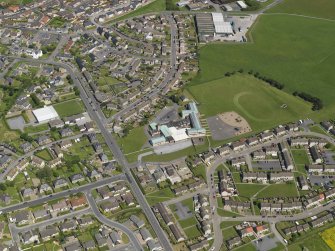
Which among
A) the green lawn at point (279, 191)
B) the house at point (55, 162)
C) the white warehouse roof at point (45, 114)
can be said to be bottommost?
the green lawn at point (279, 191)

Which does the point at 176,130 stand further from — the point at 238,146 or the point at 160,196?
the point at 160,196

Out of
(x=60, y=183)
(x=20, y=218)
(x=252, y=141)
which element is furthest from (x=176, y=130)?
(x=20, y=218)

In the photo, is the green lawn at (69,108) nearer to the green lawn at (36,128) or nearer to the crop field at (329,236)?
the green lawn at (36,128)

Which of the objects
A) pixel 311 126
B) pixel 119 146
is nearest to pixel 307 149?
pixel 311 126

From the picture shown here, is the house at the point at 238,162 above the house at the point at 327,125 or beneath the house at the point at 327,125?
above

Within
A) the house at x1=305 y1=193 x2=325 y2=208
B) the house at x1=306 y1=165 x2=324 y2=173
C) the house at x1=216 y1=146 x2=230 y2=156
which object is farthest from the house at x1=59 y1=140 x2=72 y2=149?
the house at x1=306 y1=165 x2=324 y2=173

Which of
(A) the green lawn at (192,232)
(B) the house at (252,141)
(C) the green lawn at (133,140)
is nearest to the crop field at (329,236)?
(A) the green lawn at (192,232)

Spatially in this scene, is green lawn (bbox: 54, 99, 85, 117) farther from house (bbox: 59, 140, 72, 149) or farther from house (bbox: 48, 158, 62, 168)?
house (bbox: 48, 158, 62, 168)

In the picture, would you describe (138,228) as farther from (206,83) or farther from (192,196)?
(206,83)
